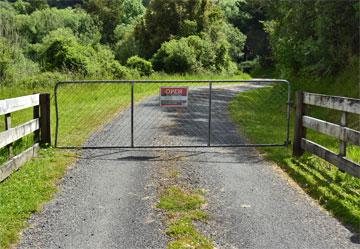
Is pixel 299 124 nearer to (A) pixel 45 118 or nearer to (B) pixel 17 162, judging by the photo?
(A) pixel 45 118

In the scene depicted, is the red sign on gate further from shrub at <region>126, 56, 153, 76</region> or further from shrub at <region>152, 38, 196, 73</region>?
shrub at <region>152, 38, 196, 73</region>

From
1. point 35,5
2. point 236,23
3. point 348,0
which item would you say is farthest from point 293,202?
point 35,5

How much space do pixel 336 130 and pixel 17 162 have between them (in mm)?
5300

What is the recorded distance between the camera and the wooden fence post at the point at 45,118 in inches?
368

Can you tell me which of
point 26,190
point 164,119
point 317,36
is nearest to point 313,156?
point 26,190

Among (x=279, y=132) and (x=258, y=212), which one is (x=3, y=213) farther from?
(x=279, y=132)

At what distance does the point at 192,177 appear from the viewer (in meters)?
7.65

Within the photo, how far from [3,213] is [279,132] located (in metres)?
7.96

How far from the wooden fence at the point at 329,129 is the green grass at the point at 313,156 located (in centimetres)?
27

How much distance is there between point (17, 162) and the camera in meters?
7.81

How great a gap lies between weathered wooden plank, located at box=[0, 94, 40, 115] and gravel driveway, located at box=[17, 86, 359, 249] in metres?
Result: 1.41

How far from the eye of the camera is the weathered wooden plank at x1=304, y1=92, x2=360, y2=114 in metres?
6.99

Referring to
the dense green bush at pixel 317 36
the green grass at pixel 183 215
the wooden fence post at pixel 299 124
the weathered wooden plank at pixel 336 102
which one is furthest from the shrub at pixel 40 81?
the green grass at pixel 183 215

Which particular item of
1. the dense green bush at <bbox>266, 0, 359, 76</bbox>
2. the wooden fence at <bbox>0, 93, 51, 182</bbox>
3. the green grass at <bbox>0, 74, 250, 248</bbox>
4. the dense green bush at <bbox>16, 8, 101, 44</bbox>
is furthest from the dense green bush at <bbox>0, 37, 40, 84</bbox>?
the dense green bush at <bbox>16, 8, 101, 44</bbox>
